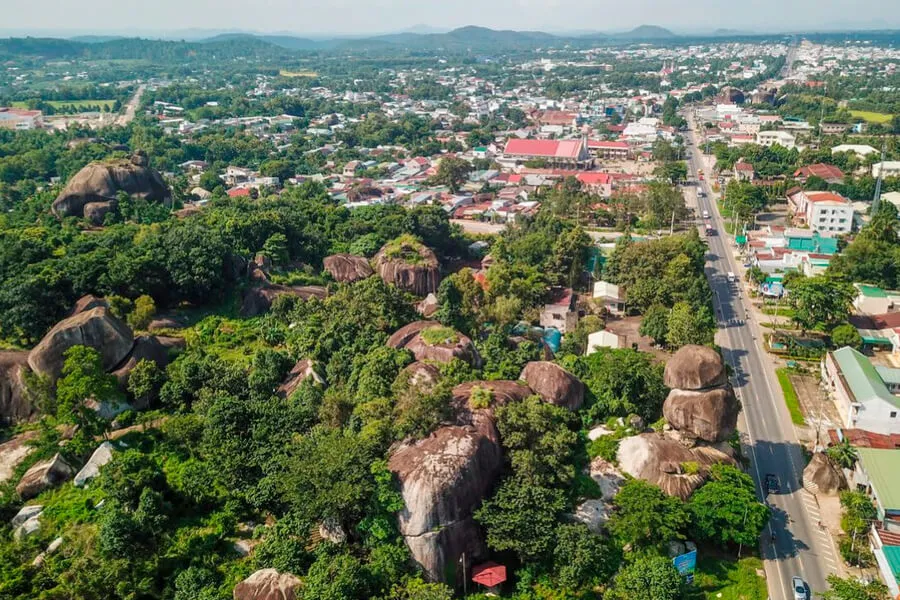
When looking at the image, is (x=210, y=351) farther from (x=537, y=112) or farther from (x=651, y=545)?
(x=537, y=112)

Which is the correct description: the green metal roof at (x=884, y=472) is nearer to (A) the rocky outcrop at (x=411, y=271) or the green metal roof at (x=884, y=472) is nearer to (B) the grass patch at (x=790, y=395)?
(B) the grass patch at (x=790, y=395)

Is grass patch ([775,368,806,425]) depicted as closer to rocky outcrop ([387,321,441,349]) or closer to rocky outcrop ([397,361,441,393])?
rocky outcrop ([387,321,441,349])

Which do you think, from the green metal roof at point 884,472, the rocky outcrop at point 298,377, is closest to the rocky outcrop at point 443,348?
the rocky outcrop at point 298,377

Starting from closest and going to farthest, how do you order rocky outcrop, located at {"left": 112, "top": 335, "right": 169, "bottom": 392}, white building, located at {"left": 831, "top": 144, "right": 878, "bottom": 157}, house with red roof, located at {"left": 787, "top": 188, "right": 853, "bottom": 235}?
rocky outcrop, located at {"left": 112, "top": 335, "right": 169, "bottom": 392}, house with red roof, located at {"left": 787, "top": 188, "right": 853, "bottom": 235}, white building, located at {"left": 831, "top": 144, "right": 878, "bottom": 157}

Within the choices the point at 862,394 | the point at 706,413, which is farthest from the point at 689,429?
the point at 862,394

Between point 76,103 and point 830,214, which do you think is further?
point 76,103

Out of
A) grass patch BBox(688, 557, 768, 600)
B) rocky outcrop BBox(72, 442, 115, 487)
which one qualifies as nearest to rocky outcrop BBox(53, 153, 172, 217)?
rocky outcrop BBox(72, 442, 115, 487)

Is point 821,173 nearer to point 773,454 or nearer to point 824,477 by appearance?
point 773,454
